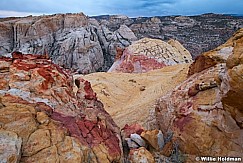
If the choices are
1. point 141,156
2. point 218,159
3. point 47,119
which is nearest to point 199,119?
point 218,159

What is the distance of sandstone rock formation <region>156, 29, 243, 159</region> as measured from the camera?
4.54 metres

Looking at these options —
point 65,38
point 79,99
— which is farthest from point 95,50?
point 79,99

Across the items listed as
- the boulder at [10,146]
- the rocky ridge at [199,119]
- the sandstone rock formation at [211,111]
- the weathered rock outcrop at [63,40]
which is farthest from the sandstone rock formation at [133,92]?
the weathered rock outcrop at [63,40]

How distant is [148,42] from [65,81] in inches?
507

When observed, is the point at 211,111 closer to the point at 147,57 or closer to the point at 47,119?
the point at 47,119

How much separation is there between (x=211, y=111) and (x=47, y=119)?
2.88 metres

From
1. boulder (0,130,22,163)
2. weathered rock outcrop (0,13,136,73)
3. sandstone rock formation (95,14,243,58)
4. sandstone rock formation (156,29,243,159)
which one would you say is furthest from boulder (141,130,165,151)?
sandstone rock formation (95,14,243,58)

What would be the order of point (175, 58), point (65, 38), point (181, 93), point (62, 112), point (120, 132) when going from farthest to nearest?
point (65, 38), point (175, 58), point (181, 93), point (120, 132), point (62, 112)

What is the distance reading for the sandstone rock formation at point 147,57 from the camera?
17.1 meters

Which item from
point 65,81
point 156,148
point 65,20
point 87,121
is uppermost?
point 65,20

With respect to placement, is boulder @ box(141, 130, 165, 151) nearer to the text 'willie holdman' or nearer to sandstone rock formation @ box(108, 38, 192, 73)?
the text 'willie holdman'

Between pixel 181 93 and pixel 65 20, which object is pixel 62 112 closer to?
pixel 181 93

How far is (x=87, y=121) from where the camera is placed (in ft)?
17.4

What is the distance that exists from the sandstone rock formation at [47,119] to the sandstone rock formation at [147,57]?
34.8 feet
